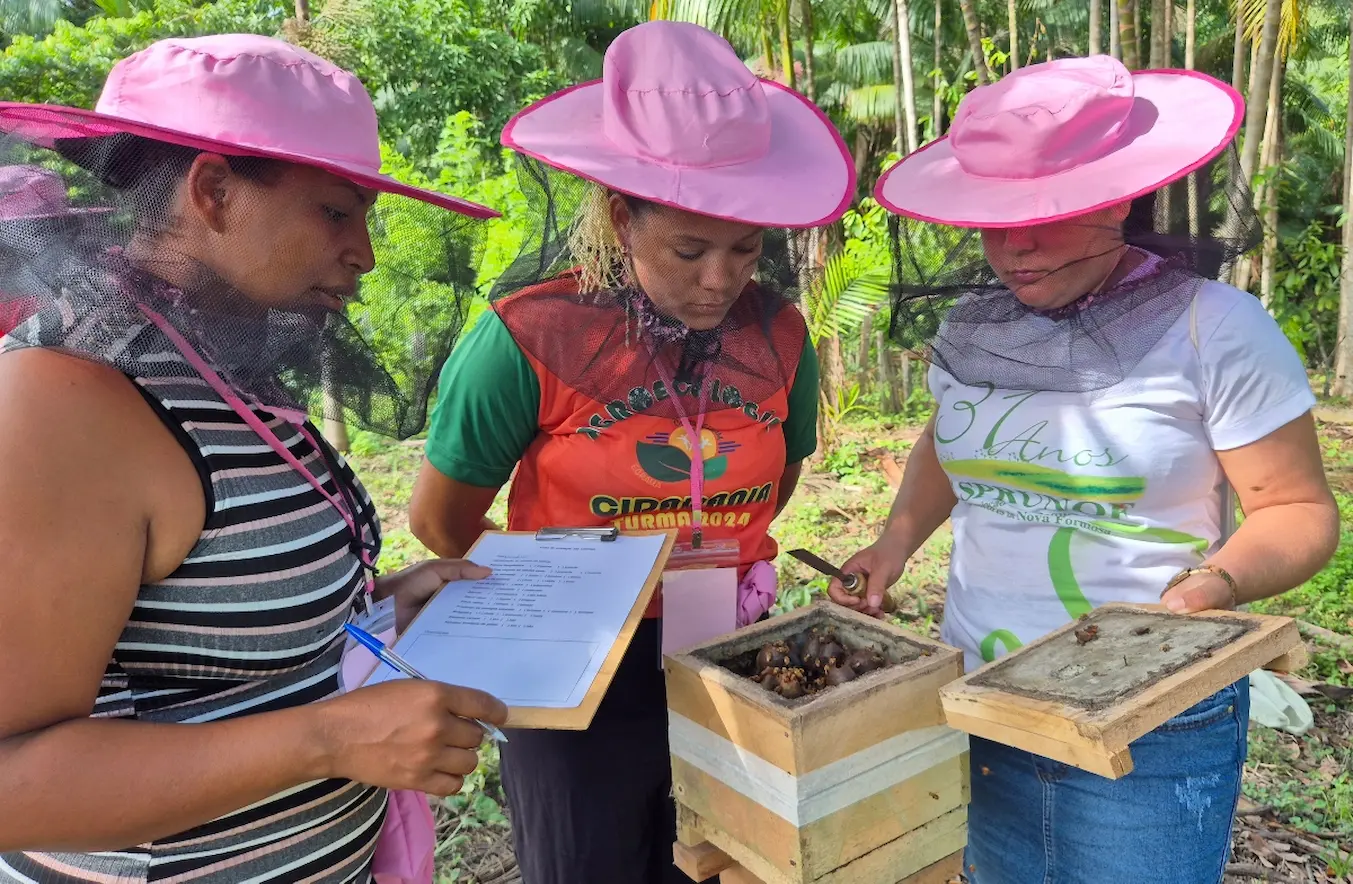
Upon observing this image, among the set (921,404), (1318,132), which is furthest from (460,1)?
(1318,132)

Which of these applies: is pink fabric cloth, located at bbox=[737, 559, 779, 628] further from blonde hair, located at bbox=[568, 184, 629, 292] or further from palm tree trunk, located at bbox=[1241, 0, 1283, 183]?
palm tree trunk, located at bbox=[1241, 0, 1283, 183]

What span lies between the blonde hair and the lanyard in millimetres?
192

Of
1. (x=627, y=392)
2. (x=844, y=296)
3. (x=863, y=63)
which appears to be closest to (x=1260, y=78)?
(x=844, y=296)

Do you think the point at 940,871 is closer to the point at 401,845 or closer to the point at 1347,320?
the point at 401,845

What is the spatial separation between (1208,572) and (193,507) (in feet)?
5.73

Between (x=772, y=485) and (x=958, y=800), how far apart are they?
0.80 meters

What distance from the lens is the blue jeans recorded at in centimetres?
171

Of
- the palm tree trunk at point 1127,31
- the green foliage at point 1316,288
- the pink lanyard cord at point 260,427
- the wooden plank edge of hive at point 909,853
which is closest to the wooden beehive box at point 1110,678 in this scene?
the wooden plank edge of hive at point 909,853

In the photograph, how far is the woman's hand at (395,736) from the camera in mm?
1214

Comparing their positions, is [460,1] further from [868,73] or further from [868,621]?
[868,621]

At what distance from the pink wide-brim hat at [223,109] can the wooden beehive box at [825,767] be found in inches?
42.5

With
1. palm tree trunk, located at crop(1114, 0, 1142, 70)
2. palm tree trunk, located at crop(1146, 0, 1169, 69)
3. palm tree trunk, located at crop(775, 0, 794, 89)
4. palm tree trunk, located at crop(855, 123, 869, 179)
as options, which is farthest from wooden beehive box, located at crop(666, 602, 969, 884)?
palm tree trunk, located at crop(855, 123, 869, 179)

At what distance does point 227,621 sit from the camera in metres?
1.27

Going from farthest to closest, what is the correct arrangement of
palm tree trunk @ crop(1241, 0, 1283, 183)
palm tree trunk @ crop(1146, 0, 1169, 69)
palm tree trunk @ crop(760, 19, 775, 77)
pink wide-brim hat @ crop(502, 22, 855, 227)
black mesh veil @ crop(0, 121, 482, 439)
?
1. palm tree trunk @ crop(1241, 0, 1283, 183)
2. palm tree trunk @ crop(760, 19, 775, 77)
3. palm tree trunk @ crop(1146, 0, 1169, 69)
4. pink wide-brim hat @ crop(502, 22, 855, 227)
5. black mesh veil @ crop(0, 121, 482, 439)
